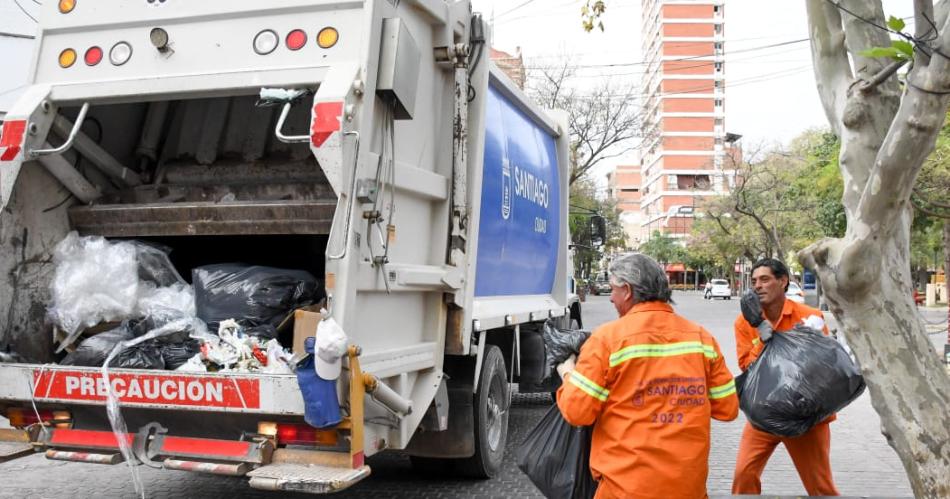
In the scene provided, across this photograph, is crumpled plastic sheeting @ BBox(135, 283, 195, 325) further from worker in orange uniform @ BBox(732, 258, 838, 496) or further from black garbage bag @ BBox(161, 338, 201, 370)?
worker in orange uniform @ BBox(732, 258, 838, 496)

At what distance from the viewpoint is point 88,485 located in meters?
5.48

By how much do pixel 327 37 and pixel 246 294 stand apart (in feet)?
4.66

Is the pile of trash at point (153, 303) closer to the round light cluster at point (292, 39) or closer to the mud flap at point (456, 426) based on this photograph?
the mud flap at point (456, 426)

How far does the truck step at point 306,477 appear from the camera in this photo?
11.2ft

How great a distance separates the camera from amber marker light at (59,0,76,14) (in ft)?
14.3

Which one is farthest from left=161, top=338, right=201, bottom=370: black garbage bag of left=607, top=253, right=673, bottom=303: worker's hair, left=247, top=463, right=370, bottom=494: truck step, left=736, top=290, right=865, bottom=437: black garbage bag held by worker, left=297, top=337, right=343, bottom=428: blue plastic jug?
left=736, top=290, right=865, bottom=437: black garbage bag held by worker

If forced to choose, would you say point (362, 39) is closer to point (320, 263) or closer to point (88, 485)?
point (320, 263)

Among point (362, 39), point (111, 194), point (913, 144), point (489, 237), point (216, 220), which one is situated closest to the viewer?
point (913, 144)

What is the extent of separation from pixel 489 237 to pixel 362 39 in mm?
1964

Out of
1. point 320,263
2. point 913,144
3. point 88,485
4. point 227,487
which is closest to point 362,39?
point 320,263

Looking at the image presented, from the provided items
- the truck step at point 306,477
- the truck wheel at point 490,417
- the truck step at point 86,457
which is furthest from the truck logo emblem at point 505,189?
the truck step at point 86,457

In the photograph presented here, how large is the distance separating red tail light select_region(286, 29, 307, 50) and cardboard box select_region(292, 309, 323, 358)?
1244mm

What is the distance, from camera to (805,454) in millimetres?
3959

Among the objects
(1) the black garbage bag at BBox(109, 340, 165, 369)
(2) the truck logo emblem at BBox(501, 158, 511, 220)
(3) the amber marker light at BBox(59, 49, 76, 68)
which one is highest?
(3) the amber marker light at BBox(59, 49, 76, 68)
